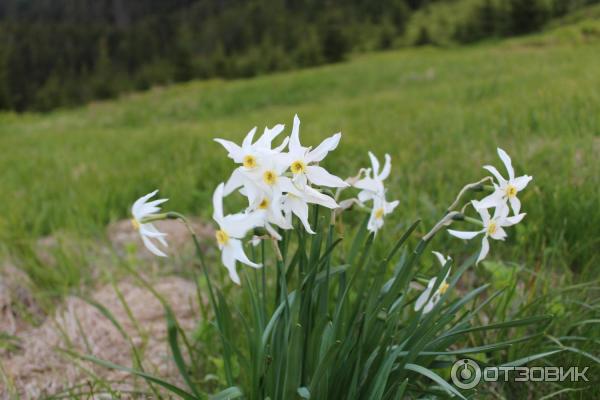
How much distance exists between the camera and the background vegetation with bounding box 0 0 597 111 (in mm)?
37406

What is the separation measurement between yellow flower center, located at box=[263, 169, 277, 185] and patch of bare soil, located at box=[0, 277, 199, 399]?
888mm

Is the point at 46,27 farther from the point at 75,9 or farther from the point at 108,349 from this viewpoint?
the point at 108,349

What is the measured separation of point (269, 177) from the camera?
3.27 feet

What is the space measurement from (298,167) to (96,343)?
1388 millimetres

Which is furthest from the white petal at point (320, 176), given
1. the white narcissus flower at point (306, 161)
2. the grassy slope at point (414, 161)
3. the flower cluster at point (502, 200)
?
the grassy slope at point (414, 161)

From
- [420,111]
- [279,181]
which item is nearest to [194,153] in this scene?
[420,111]

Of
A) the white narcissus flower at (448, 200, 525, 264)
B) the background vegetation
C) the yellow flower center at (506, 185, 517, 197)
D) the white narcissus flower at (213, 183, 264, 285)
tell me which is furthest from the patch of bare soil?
the background vegetation

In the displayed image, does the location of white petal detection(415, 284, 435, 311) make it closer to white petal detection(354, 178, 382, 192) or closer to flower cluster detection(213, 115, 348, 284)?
white petal detection(354, 178, 382, 192)

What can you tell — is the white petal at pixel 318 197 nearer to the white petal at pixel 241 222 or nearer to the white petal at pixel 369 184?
the white petal at pixel 241 222

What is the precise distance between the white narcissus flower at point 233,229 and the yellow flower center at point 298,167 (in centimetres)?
10

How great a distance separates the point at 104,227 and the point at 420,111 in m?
3.94

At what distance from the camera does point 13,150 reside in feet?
24.1

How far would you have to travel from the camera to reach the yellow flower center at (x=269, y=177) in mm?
993

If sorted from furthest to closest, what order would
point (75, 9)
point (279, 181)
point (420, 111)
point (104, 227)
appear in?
point (75, 9)
point (420, 111)
point (104, 227)
point (279, 181)
